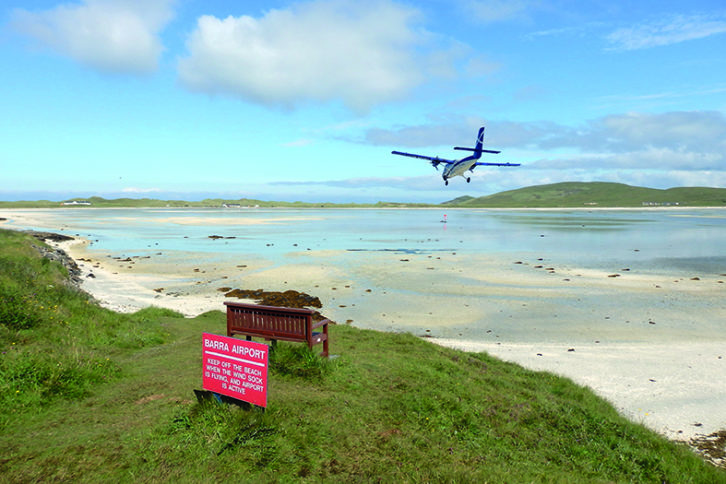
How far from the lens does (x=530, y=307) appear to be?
22750 mm

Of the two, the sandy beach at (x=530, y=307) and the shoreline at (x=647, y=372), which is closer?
the shoreline at (x=647, y=372)

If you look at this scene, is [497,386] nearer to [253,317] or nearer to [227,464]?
[253,317]

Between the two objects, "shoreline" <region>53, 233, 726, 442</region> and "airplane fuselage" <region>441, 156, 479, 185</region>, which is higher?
"airplane fuselage" <region>441, 156, 479, 185</region>

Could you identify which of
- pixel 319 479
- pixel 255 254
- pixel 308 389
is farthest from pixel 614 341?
pixel 255 254

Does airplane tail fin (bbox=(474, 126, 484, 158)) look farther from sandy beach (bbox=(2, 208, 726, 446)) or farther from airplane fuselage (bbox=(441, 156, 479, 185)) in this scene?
sandy beach (bbox=(2, 208, 726, 446))

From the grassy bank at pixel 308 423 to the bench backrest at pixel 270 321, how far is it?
1.58 feet

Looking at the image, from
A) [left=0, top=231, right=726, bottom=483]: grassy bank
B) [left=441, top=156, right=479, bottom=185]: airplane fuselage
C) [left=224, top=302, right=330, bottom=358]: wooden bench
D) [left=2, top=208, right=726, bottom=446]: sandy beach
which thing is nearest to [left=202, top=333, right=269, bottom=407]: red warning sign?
[left=0, top=231, right=726, bottom=483]: grassy bank

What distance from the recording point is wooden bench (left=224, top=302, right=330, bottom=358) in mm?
9344

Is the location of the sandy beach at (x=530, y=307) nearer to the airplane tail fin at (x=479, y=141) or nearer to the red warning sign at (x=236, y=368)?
the red warning sign at (x=236, y=368)

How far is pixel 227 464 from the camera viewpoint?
18.7 ft

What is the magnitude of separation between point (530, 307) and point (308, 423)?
18.7 metres

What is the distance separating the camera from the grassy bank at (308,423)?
229 inches

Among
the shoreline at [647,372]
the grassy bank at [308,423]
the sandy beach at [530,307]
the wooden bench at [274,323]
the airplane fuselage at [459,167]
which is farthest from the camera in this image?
the airplane fuselage at [459,167]

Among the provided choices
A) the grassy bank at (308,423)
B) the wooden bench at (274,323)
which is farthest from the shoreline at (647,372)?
the wooden bench at (274,323)
